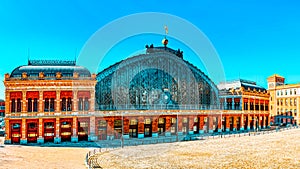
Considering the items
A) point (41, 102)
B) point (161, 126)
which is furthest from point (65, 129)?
point (161, 126)

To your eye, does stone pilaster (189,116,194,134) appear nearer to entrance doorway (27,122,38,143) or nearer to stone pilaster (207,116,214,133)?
stone pilaster (207,116,214,133)

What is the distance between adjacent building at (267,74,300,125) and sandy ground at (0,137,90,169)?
93136 mm

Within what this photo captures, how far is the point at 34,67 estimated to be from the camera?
179ft

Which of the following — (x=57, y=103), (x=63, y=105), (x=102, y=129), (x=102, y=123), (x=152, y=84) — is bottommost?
(x=102, y=129)

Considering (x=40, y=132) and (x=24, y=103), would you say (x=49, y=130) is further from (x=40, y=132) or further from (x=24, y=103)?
(x=24, y=103)

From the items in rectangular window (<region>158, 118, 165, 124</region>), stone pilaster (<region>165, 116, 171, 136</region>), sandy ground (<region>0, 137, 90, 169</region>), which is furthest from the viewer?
stone pilaster (<region>165, 116, 171, 136</region>)

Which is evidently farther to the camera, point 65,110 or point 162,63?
point 162,63

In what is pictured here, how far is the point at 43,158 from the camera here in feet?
117

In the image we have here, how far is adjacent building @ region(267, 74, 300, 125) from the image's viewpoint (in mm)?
106125

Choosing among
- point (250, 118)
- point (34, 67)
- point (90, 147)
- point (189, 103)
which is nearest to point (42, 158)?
point (90, 147)

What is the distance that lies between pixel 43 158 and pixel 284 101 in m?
105

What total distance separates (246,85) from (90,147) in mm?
61884

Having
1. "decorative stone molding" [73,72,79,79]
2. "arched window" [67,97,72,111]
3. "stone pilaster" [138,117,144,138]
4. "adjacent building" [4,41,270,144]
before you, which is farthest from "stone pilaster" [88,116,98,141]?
"stone pilaster" [138,117,144,138]

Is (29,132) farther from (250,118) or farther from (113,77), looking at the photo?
(250,118)
